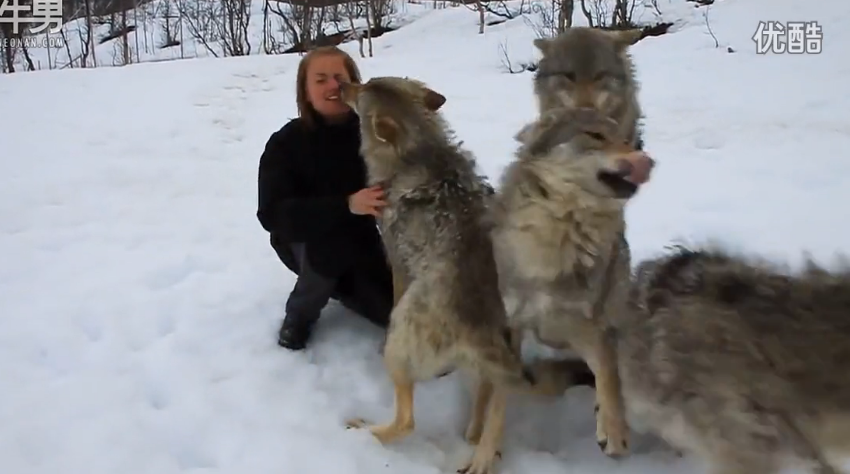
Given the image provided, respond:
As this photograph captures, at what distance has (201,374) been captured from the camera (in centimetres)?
378

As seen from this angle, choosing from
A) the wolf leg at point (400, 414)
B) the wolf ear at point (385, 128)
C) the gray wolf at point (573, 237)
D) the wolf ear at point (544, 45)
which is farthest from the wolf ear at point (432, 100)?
the wolf leg at point (400, 414)

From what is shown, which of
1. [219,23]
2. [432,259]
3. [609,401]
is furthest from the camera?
[219,23]

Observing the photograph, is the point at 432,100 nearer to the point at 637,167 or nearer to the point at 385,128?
the point at 385,128

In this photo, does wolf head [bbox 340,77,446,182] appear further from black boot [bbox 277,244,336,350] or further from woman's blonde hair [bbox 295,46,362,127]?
black boot [bbox 277,244,336,350]

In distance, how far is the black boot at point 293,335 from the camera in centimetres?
404

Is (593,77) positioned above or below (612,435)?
above

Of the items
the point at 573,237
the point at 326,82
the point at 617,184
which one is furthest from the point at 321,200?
the point at 617,184

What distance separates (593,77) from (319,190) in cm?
158

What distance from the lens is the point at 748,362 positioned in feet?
7.81

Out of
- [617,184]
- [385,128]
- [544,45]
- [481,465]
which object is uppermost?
[544,45]

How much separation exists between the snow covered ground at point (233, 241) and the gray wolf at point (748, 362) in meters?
A: 0.65

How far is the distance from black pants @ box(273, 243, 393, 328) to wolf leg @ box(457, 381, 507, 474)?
102 centimetres

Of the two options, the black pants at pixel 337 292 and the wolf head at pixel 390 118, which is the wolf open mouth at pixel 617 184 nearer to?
the wolf head at pixel 390 118

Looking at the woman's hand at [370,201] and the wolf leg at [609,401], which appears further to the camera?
the woman's hand at [370,201]
